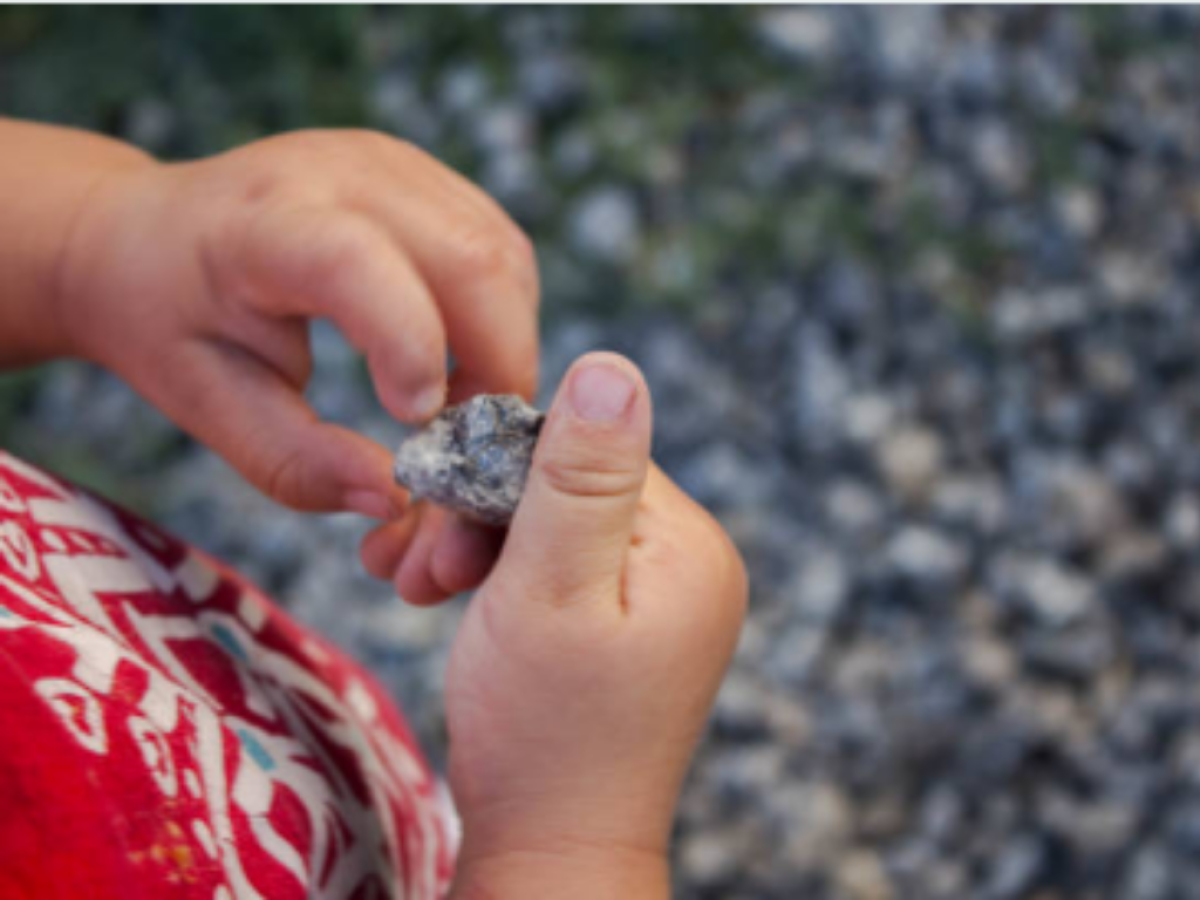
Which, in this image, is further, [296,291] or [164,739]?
[296,291]

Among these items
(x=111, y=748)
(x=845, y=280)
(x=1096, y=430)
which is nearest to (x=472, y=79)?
(x=845, y=280)

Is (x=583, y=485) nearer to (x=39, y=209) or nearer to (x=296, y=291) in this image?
(x=296, y=291)

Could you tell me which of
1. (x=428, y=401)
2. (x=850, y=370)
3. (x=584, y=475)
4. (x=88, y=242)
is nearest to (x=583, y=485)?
(x=584, y=475)

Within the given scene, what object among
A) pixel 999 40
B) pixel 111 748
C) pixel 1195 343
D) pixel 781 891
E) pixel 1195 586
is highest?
pixel 999 40

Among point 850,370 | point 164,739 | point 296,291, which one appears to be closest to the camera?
point 164,739

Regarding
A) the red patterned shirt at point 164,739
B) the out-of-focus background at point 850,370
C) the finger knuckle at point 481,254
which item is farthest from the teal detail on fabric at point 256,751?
the out-of-focus background at point 850,370

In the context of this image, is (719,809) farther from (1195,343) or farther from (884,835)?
(1195,343)
